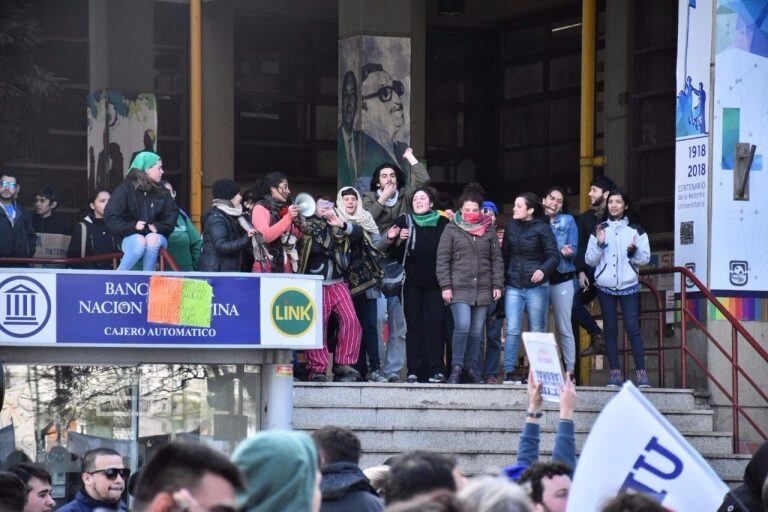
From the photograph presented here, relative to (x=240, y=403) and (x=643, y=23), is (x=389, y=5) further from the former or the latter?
(x=240, y=403)

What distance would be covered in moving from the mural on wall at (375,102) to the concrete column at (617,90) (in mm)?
2557

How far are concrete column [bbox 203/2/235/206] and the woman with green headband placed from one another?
9.72m

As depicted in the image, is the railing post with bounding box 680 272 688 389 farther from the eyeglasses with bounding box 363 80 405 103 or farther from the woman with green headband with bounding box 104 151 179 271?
the eyeglasses with bounding box 363 80 405 103

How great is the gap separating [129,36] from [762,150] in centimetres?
921

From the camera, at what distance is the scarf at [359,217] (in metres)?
14.0

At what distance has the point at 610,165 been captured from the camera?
20.6 meters

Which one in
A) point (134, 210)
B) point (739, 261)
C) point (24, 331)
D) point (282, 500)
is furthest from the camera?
point (739, 261)

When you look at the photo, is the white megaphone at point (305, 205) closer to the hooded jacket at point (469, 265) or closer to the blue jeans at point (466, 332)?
the hooded jacket at point (469, 265)

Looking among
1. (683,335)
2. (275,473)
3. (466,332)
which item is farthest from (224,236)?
(275,473)

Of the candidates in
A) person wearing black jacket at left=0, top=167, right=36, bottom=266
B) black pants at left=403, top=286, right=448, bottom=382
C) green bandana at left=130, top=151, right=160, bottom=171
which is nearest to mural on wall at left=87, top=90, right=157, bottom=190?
person wearing black jacket at left=0, top=167, right=36, bottom=266

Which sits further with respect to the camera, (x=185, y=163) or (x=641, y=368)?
(x=185, y=163)

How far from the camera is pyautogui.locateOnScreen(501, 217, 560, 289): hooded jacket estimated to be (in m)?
14.2

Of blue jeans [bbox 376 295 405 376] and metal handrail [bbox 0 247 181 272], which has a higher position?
metal handrail [bbox 0 247 181 272]

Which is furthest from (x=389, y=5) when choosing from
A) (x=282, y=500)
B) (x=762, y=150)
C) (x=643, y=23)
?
(x=282, y=500)
